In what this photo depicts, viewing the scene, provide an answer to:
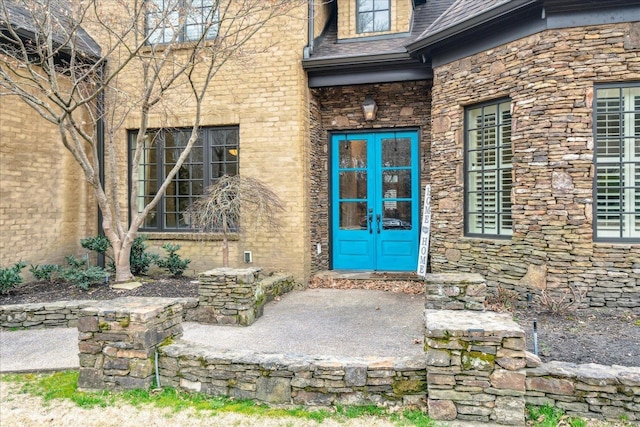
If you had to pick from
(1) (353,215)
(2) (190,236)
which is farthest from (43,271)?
(1) (353,215)

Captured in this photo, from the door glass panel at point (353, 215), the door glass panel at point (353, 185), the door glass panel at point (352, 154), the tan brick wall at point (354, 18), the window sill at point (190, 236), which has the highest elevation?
the tan brick wall at point (354, 18)

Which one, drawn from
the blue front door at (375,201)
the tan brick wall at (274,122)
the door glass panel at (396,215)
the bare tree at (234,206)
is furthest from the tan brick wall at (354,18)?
the bare tree at (234,206)

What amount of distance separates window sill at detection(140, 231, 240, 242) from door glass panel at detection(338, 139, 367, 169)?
258 centimetres

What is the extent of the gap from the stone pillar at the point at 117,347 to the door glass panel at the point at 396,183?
5.75m

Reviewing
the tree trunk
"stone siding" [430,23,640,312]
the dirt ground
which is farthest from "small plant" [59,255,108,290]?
"stone siding" [430,23,640,312]

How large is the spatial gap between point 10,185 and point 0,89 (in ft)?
4.96

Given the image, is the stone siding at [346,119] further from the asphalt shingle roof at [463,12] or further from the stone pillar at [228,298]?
the stone pillar at [228,298]

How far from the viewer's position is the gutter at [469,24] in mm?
5816

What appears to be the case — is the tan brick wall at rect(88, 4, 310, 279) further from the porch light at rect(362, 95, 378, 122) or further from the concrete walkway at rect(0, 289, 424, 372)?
the concrete walkway at rect(0, 289, 424, 372)

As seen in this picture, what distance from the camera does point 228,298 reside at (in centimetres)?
570

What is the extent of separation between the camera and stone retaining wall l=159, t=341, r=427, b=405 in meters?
3.41

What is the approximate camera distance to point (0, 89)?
7137mm

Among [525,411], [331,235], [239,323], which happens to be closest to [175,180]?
[331,235]

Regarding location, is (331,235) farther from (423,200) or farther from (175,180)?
(175,180)
